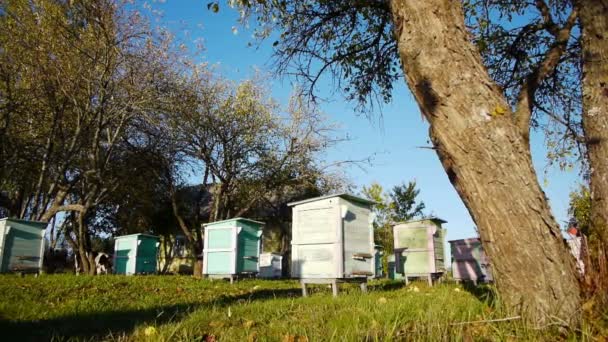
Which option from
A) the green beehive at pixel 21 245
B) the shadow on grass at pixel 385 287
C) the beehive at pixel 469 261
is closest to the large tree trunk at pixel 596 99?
the shadow on grass at pixel 385 287

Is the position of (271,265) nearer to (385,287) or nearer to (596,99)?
(385,287)

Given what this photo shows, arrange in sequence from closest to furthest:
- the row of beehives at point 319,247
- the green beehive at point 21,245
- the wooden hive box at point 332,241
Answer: the wooden hive box at point 332,241 < the row of beehives at point 319,247 < the green beehive at point 21,245

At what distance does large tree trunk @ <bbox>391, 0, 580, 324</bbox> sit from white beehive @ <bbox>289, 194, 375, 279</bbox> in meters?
4.68

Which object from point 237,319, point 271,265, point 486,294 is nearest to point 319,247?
point 486,294

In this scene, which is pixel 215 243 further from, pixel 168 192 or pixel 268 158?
pixel 168 192

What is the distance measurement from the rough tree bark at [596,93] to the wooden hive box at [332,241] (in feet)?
14.9

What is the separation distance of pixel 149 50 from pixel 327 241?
11.0 metres

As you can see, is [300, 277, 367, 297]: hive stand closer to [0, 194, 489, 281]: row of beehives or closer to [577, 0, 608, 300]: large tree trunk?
[0, 194, 489, 281]: row of beehives

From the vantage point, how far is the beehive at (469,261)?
39.6ft

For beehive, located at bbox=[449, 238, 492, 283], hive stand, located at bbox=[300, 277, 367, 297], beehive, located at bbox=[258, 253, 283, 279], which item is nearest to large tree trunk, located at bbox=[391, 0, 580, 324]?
hive stand, located at bbox=[300, 277, 367, 297]

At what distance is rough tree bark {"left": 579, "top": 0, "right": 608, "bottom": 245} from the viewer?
370 centimetres

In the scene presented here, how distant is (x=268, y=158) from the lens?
65.2ft

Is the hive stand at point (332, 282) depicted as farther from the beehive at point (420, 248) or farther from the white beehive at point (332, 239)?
the beehive at point (420, 248)

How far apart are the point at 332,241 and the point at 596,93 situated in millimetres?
4870
